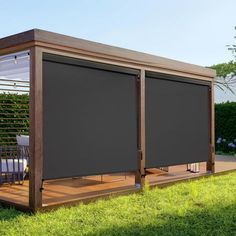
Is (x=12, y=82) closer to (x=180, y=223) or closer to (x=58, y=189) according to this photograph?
(x=58, y=189)

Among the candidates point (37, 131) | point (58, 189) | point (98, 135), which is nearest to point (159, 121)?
point (98, 135)

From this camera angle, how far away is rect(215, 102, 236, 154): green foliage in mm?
17875

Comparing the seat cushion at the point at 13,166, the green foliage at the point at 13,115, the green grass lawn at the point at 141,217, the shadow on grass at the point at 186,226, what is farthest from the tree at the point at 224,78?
the shadow on grass at the point at 186,226

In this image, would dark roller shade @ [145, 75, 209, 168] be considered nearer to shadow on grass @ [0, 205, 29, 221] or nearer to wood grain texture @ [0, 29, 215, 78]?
wood grain texture @ [0, 29, 215, 78]

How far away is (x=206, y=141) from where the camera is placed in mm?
10359

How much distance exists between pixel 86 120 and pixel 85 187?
172 cm

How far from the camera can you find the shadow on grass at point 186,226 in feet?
17.2

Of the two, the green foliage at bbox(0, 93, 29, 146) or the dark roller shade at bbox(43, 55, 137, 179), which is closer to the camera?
the dark roller shade at bbox(43, 55, 137, 179)

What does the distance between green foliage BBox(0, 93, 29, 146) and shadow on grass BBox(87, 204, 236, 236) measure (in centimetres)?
830

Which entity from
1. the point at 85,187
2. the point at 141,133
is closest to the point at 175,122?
the point at 141,133

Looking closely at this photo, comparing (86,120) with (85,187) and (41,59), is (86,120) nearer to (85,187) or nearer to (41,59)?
(41,59)

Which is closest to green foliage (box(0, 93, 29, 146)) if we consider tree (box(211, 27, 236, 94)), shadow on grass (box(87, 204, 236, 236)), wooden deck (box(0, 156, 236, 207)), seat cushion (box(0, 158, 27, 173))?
seat cushion (box(0, 158, 27, 173))

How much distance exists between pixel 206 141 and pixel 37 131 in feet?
18.0

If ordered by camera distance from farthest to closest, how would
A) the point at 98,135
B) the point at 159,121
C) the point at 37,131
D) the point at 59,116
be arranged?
1. the point at 159,121
2. the point at 98,135
3. the point at 59,116
4. the point at 37,131
